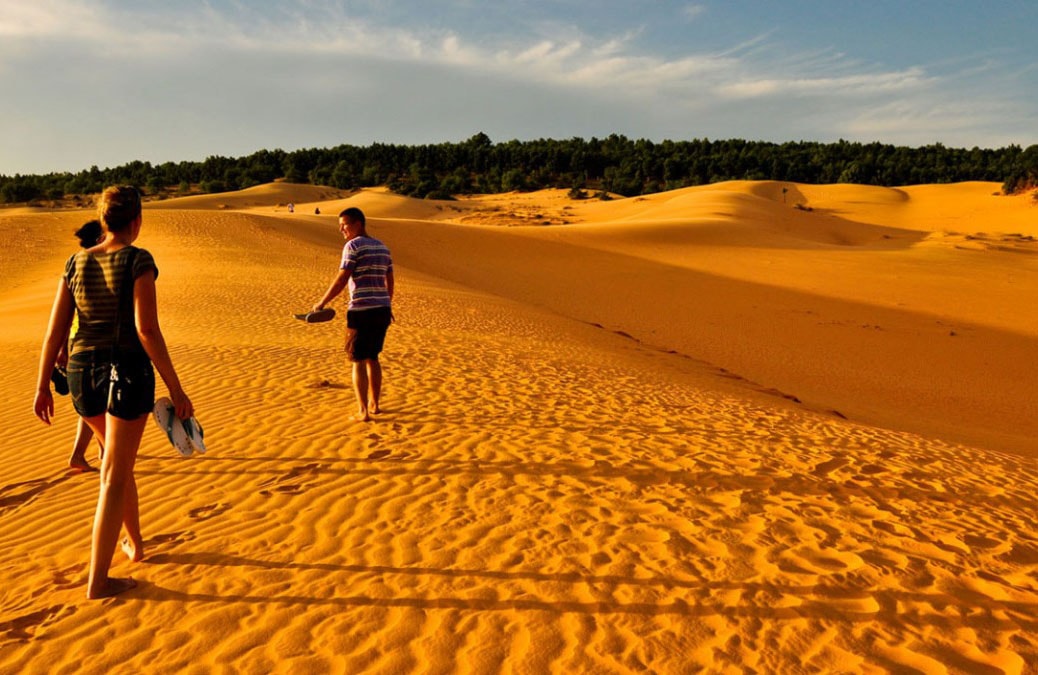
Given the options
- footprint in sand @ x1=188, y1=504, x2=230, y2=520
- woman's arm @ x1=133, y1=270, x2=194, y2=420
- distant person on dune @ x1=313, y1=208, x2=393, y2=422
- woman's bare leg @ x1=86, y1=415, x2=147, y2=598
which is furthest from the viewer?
distant person on dune @ x1=313, y1=208, x2=393, y2=422

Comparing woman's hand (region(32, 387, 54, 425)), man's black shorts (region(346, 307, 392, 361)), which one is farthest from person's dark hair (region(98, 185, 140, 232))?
man's black shorts (region(346, 307, 392, 361))

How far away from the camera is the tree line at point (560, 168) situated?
79.4 metres

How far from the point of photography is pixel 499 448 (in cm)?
604

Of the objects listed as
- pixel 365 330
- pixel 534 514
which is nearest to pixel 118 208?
pixel 534 514

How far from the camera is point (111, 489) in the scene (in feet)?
11.1

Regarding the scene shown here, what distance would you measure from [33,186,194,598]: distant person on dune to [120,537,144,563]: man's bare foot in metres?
0.45

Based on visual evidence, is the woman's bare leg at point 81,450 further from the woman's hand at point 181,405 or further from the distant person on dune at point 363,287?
the woman's hand at point 181,405

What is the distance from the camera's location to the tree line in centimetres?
7938

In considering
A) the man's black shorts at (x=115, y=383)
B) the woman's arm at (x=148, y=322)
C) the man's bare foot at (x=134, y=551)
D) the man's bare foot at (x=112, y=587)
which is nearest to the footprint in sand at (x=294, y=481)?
the man's bare foot at (x=134, y=551)

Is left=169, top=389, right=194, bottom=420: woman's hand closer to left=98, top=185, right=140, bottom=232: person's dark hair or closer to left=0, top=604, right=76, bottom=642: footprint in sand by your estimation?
left=98, top=185, right=140, bottom=232: person's dark hair

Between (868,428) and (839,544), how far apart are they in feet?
14.3

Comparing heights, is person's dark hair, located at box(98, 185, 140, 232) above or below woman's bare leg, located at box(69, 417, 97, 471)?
above

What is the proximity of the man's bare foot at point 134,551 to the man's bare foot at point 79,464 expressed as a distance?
192 centimetres

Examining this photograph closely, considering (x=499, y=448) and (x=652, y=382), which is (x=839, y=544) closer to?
(x=499, y=448)
